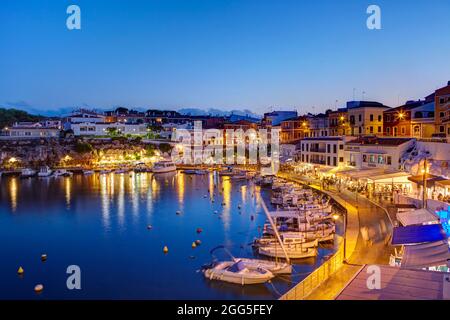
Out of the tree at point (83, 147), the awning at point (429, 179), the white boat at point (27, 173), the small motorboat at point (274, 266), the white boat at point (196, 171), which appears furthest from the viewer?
the tree at point (83, 147)

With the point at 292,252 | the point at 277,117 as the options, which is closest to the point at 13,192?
the point at 292,252

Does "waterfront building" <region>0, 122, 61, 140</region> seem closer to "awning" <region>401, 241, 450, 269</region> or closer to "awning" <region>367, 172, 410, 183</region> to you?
"awning" <region>367, 172, 410, 183</region>

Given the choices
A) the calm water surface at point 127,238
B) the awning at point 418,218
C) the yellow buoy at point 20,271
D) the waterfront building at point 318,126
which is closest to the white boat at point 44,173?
the calm water surface at point 127,238

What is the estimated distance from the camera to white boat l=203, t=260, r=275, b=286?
14117 mm

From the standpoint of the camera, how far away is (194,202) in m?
31.9

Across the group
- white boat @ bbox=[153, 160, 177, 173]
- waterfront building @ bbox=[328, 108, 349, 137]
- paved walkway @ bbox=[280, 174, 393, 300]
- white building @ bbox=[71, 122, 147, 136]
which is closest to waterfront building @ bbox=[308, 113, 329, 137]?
waterfront building @ bbox=[328, 108, 349, 137]

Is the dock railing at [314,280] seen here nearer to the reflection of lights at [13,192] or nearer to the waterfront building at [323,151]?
the waterfront building at [323,151]

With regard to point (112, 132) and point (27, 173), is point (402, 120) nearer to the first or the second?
point (27, 173)

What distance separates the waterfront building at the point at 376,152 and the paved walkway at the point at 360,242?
5386 mm

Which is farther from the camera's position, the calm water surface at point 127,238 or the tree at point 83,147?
the tree at point 83,147

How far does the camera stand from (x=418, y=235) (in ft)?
38.1

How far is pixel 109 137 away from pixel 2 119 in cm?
3425

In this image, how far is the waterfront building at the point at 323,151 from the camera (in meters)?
35.6

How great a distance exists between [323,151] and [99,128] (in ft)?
163
